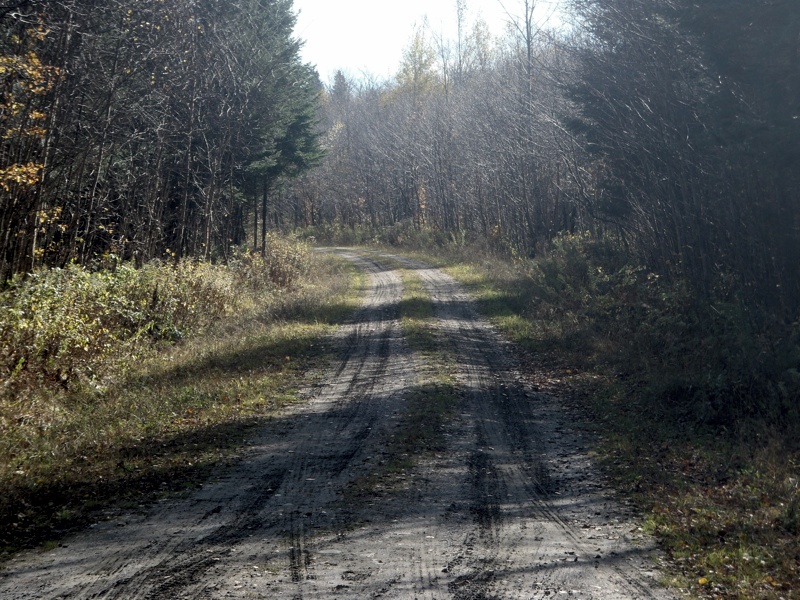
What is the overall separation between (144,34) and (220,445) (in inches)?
475

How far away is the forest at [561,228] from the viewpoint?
9.96 meters

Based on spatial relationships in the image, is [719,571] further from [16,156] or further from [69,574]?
[16,156]

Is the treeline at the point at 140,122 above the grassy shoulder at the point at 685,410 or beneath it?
above

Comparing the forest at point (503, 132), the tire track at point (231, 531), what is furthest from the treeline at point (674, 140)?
the tire track at point (231, 531)

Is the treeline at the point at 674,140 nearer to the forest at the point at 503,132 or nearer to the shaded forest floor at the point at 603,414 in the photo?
the forest at the point at 503,132

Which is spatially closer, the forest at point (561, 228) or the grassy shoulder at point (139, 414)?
the grassy shoulder at point (139, 414)

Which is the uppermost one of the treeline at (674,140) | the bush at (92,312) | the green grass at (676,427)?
the treeline at (674,140)

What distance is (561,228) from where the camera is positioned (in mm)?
30312

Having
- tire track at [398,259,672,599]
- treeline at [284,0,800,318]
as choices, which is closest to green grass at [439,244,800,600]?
tire track at [398,259,672,599]

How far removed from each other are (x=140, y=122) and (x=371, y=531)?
17.5m

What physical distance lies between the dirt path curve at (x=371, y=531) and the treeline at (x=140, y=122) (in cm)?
650

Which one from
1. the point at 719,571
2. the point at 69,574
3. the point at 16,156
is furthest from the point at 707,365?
the point at 16,156

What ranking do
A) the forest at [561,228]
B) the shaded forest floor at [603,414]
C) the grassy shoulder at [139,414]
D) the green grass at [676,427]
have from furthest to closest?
the forest at [561,228] → the grassy shoulder at [139,414] → the shaded forest floor at [603,414] → the green grass at [676,427]

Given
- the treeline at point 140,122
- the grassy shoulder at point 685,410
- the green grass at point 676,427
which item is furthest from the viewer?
the treeline at point 140,122
